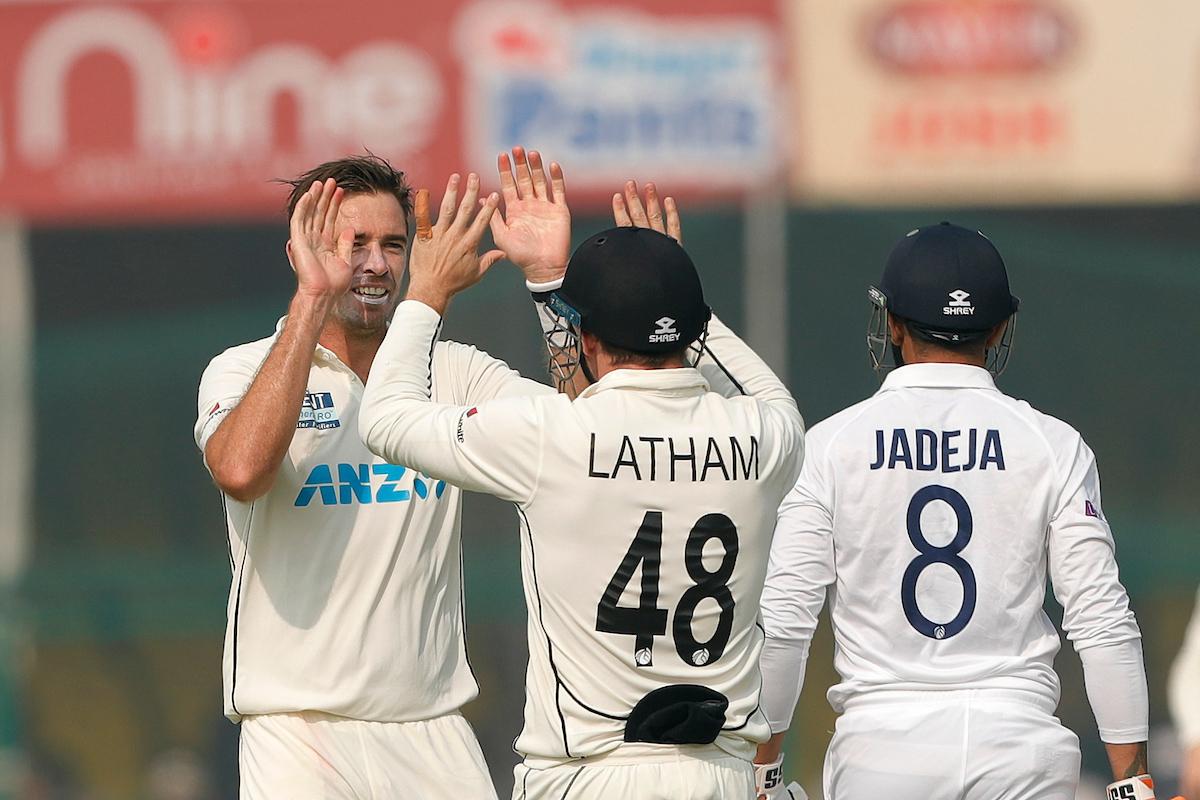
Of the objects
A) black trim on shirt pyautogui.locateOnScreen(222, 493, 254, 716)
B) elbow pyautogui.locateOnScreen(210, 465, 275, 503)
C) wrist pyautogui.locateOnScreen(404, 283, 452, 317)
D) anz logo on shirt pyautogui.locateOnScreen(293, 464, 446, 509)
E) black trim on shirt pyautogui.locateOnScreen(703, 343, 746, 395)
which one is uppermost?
wrist pyautogui.locateOnScreen(404, 283, 452, 317)

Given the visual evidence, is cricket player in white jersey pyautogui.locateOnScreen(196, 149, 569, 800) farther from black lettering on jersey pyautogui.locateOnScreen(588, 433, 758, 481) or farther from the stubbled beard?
black lettering on jersey pyautogui.locateOnScreen(588, 433, 758, 481)

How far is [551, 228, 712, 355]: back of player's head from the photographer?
399 centimetres

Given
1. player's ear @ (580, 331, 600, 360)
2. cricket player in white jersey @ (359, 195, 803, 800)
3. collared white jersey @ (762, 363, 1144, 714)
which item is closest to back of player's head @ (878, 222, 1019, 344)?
collared white jersey @ (762, 363, 1144, 714)

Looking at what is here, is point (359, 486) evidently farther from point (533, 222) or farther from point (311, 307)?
point (533, 222)

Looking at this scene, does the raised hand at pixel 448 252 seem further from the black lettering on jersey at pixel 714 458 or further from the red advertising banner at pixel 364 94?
the red advertising banner at pixel 364 94

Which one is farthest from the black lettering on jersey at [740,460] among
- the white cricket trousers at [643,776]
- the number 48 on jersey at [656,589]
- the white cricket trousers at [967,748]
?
the white cricket trousers at [967,748]

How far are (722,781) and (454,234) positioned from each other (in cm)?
133

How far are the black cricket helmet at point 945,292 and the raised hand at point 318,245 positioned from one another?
4.28 feet

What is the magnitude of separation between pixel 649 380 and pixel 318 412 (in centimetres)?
107

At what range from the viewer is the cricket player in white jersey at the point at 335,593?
4496mm

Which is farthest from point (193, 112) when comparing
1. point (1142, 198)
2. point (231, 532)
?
point (231, 532)

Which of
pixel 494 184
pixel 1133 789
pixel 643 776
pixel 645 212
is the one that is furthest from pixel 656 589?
pixel 494 184

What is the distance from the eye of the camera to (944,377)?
15.1ft

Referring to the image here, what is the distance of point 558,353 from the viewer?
419 centimetres
